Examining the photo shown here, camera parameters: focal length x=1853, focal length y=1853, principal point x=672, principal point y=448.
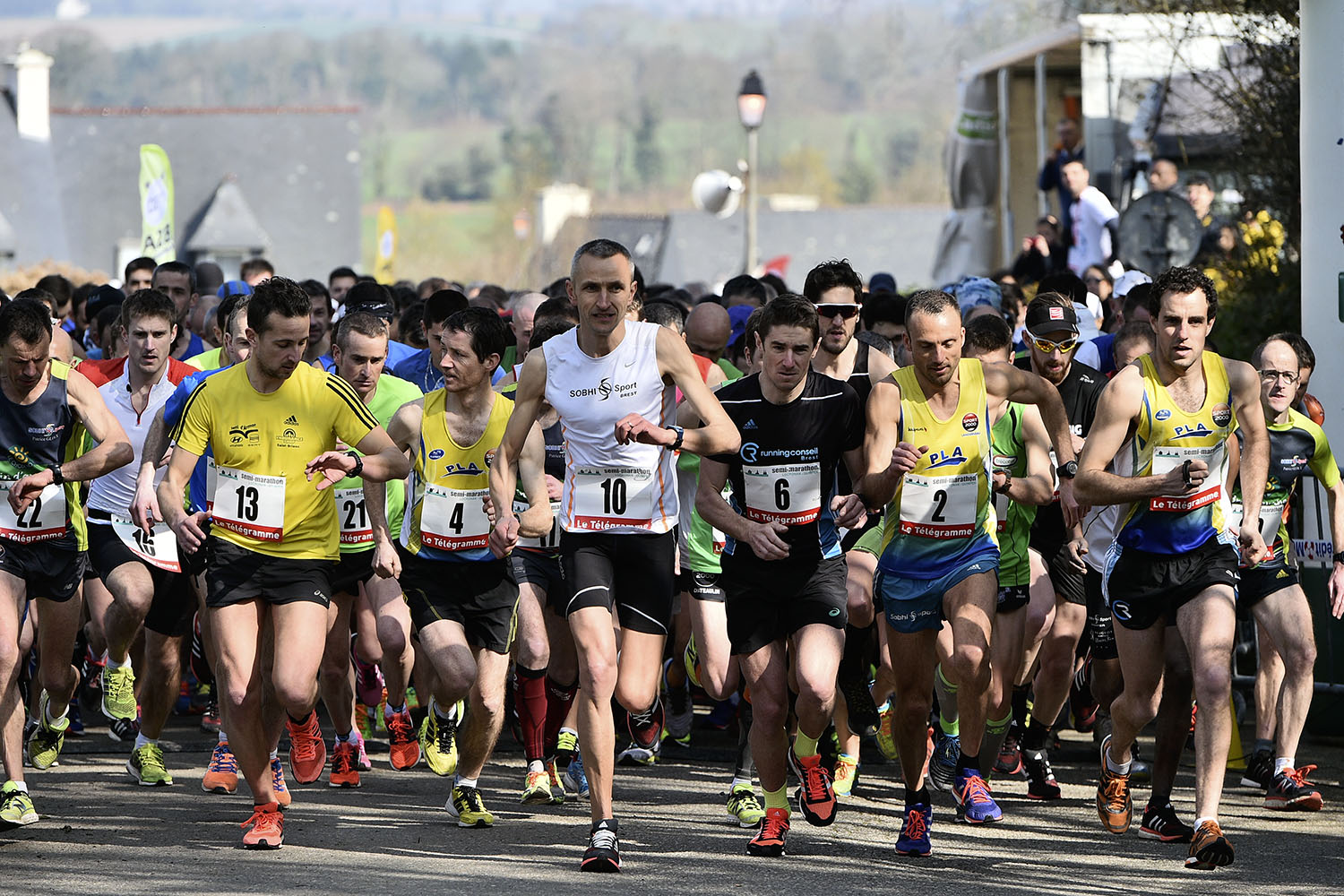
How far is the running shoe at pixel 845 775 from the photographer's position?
824cm

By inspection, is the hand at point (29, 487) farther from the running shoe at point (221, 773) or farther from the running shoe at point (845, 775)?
the running shoe at point (845, 775)

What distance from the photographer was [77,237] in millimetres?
65000

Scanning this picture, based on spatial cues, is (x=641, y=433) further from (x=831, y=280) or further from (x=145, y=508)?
(x=145, y=508)

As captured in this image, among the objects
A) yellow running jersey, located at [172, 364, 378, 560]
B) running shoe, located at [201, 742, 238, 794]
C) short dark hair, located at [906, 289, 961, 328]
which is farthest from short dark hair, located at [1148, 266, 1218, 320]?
running shoe, located at [201, 742, 238, 794]

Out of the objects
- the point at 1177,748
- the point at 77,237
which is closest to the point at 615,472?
the point at 1177,748

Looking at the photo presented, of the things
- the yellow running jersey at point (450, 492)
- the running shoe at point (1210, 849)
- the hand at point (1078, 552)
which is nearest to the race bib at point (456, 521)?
the yellow running jersey at point (450, 492)

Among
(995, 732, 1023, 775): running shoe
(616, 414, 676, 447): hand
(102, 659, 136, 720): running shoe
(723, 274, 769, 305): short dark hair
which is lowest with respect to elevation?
(995, 732, 1023, 775): running shoe

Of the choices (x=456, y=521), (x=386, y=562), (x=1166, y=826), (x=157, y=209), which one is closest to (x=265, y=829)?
(x=386, y=562)

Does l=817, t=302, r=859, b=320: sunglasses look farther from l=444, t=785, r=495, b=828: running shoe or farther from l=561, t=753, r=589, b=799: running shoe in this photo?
l=444, t=785, r=495, b=828: running shoe

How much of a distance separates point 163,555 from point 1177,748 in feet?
15.1

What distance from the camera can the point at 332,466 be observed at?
7.00 m

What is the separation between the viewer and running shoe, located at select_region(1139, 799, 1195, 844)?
23.8 ft

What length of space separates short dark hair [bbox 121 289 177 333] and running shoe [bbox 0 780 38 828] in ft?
7.88

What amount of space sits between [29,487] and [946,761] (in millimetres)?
3915
